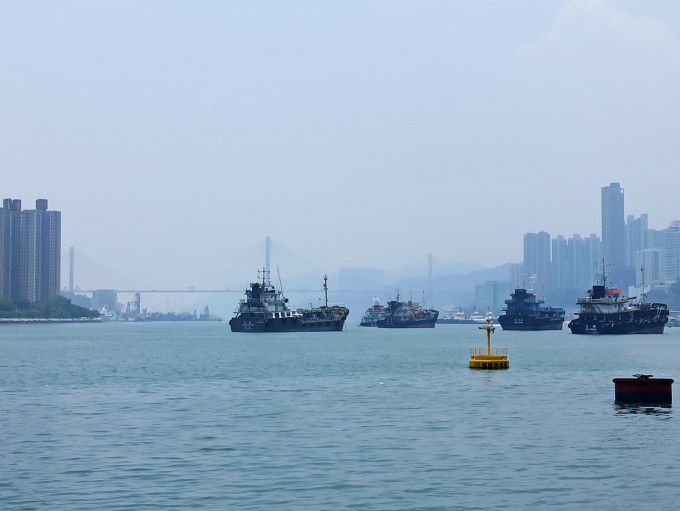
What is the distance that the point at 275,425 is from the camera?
52.2 m

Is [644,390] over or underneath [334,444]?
over

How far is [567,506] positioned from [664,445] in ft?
44.4

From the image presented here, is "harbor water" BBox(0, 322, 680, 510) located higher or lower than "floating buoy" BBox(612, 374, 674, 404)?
lower

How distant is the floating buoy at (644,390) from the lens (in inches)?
2370

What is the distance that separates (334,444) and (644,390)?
23120 millimetres

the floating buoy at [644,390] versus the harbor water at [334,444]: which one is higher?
the floating buoy at [644,390]

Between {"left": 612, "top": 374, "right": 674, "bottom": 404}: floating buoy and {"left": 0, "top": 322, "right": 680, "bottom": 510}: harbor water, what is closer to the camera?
{"left": 0, "top": 322, "right": 680, "bottom": 510}: harbor water

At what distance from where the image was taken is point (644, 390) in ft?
197

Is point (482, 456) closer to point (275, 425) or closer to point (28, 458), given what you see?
point (275, 425)

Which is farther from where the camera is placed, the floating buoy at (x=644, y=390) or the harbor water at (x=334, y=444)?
the floating buoy at (x=644, y=390)

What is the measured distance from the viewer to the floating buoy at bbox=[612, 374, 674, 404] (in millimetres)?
60188

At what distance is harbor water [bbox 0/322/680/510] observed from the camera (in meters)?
33.7

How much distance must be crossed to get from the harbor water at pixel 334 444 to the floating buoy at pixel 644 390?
1.03m

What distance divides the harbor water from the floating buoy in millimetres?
1033
